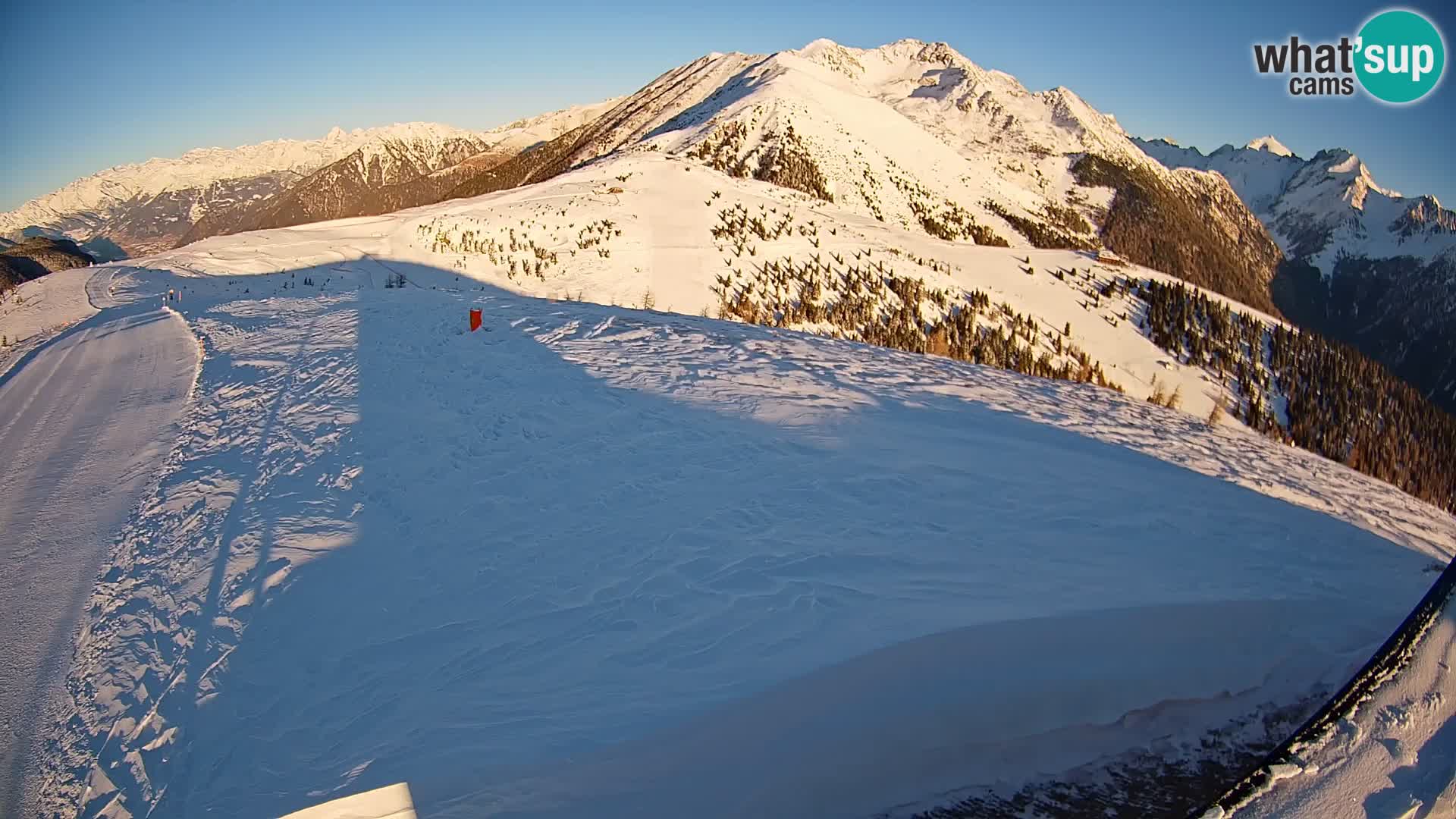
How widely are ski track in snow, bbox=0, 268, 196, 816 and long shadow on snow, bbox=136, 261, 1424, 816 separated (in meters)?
1.16

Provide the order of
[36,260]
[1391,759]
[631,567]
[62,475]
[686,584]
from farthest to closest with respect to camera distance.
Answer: [36,260] → [62,475] → [631,567] → [686,584] → [1391,759]

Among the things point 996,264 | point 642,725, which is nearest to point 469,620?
point 642,725

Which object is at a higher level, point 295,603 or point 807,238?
point 807,238

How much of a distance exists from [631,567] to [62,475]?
21.3ft

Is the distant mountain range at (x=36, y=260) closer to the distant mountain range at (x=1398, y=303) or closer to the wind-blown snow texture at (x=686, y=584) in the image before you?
the wind-blown snow texture at (x=686, y=584)

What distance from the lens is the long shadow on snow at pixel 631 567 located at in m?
3.71

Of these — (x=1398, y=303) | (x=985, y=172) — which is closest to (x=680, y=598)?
(x=985, y=172)

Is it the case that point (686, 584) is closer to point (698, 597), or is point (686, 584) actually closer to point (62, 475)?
point (698, 597)

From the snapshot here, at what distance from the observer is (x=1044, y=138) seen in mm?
140625

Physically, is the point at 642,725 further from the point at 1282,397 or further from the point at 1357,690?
the point at 1282,397

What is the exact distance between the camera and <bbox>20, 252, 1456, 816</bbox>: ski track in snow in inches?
142

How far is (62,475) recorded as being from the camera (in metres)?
6.98

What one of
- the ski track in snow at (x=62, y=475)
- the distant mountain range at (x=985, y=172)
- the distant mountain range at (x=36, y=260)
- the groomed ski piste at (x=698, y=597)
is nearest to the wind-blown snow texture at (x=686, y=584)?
the groomed ski piste at (x=698, y=597)

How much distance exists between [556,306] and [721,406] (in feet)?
22.4
